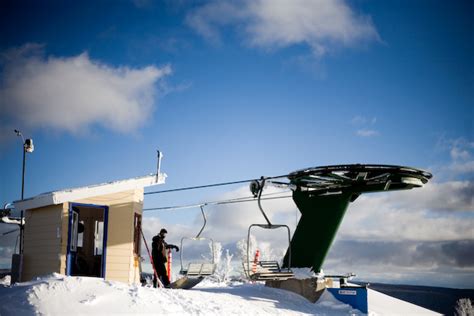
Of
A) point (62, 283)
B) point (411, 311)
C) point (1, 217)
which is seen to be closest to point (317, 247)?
point (411, 311)

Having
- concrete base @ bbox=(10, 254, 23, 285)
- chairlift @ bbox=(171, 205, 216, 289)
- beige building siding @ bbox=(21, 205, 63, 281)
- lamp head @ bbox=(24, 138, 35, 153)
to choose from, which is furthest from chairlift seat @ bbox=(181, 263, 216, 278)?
lamp head @ bbox=(24, 138, 35, 153)

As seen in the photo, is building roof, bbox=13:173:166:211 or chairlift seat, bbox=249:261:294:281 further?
building roof, bbox=13:173:166:211

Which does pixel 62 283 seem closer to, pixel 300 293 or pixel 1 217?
pixel 300 293

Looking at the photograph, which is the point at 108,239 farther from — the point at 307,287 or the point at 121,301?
the point at 307,287

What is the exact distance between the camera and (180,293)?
9.84 m

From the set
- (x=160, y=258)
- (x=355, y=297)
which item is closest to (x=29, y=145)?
(x=160, y=258)

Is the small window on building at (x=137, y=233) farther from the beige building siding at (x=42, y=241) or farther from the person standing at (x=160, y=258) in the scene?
the beige building siding at (x=42, y=241)

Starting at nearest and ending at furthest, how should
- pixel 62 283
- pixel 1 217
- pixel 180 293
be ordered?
pixel 62 283
pixel 180 293
pixel 1 217

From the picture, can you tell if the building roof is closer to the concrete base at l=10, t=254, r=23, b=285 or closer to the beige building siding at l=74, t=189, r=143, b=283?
the beige building siding at l=74, t=189, r=143, b=283

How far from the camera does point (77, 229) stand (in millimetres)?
13375

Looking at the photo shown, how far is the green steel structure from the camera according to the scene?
12.6m

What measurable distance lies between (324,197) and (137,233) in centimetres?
598

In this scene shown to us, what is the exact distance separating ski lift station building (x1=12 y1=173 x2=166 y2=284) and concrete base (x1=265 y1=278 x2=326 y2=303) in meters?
4.63

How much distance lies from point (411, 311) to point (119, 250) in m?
9.23
